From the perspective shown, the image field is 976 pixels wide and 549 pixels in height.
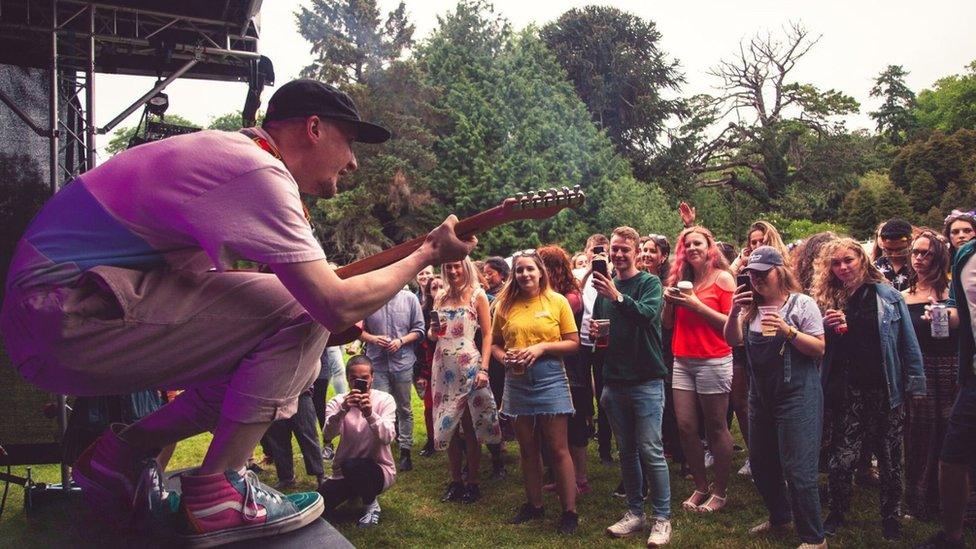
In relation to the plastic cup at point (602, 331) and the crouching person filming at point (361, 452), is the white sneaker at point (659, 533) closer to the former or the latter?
the plastic cup at point (602, 331)

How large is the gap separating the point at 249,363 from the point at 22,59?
8477 mm

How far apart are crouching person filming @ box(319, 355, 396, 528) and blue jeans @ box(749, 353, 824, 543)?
285cm

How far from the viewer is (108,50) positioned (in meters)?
10.5

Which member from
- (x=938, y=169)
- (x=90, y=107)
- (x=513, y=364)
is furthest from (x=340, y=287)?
(x=938, y=169)

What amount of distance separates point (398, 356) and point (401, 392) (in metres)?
0.40

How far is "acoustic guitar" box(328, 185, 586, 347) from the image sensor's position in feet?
8.13

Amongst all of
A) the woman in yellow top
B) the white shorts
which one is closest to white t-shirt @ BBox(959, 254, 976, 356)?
the white shorts

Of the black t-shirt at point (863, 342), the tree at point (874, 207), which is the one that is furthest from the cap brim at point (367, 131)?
the tree at point (874, 207)

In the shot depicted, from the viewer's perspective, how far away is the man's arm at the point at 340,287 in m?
2.06

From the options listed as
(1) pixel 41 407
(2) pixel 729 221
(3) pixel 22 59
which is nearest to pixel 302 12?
(2) pixel 729 221

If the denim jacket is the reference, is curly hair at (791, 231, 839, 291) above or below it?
above

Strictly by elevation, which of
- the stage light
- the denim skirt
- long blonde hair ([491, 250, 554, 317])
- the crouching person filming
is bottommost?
the crouching person filming

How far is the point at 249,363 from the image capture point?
7.18 ft

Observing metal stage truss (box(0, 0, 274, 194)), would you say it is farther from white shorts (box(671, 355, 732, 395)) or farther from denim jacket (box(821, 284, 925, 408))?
denim jacket (box(821, 284, 925, 408))
